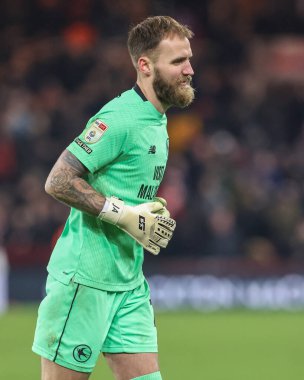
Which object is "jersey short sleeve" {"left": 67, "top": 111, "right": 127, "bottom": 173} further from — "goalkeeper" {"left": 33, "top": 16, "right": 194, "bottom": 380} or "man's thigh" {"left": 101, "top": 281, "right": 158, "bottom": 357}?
"man's thigh" {"left": 101, "top": 281, "right": 158, "bottom": 357}

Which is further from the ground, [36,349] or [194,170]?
[194,170]

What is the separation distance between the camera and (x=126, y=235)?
5.06m

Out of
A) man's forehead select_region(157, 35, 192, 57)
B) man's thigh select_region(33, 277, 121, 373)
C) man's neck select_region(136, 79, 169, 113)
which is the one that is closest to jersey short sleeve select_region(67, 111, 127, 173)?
man's neck select_region(136, 79, 169, 113)

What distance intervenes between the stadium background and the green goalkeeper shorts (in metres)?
6.00

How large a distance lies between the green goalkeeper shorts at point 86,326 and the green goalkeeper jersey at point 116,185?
0.06 meters

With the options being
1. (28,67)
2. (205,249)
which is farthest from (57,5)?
(205,249)

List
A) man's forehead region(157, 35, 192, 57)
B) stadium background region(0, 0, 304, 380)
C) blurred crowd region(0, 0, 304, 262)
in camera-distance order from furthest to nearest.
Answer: blurred crowd region(0, 0, 304, 262), stadium background region(0, 0, 304, 380), man's forehead region(157, 35, 192, 57)

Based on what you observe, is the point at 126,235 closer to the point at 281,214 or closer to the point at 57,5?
the point at 281,214

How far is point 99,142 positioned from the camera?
4.79 metres

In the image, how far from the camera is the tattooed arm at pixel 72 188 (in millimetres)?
4789

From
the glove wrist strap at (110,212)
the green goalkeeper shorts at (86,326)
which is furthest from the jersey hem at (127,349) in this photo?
the glove wrist strap at (110,212)

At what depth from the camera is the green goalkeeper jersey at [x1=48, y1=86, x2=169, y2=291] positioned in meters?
4.85

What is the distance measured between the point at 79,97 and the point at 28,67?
99cm

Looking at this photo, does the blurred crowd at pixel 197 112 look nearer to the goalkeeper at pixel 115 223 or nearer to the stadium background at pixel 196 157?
the stadium background at pixel 196 157
